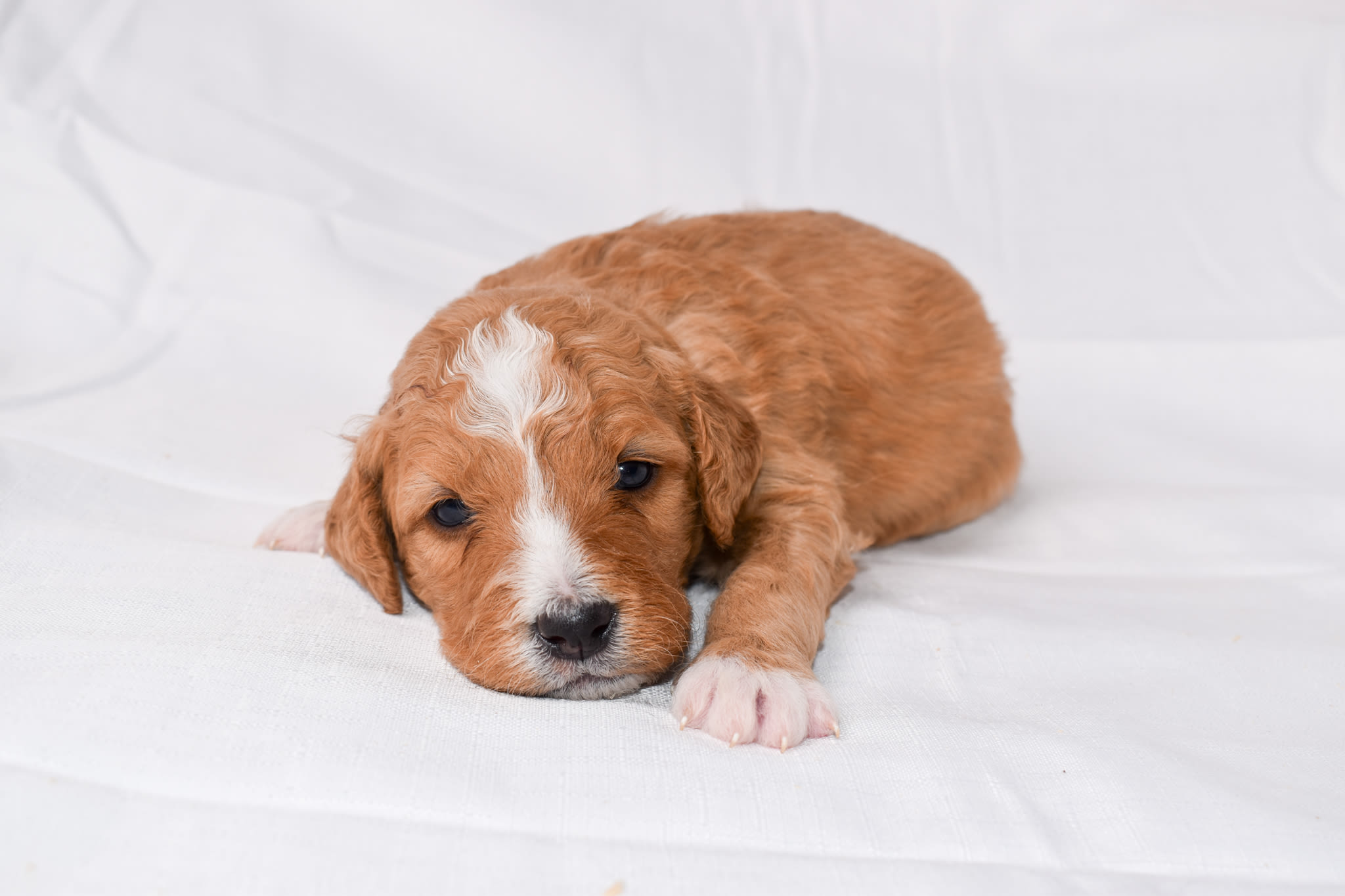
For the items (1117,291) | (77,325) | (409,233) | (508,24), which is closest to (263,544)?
(77,325)

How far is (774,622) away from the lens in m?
3.13

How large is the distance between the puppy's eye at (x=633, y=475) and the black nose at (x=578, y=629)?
448mm

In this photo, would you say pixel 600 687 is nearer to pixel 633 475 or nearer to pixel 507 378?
pixel 633 475

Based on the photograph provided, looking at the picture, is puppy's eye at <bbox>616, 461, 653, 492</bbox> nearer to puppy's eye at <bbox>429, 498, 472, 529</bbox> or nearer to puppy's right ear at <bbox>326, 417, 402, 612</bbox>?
puppy's eye at <bbox>429, 498, 472, 529</bbox>

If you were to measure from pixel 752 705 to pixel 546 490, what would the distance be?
2.41 ft

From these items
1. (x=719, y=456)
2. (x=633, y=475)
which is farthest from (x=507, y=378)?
(x=719, y=456)

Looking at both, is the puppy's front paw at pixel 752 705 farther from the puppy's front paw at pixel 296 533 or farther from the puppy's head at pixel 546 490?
the puppy's front paw at pixel 296 533

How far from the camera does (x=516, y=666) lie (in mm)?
2848

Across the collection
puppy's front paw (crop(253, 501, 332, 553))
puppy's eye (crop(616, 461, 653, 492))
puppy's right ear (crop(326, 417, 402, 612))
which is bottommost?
puppy's front paw (crop(253, 501, 332, 553))

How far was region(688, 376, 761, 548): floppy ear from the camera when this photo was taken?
333 centimetres

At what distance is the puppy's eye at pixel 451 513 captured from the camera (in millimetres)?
3113

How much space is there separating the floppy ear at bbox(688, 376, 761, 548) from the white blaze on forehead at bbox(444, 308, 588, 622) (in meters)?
0.46

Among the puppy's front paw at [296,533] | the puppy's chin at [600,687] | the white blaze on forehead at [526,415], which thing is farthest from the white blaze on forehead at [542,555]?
the puppy's front paw at [296,533]

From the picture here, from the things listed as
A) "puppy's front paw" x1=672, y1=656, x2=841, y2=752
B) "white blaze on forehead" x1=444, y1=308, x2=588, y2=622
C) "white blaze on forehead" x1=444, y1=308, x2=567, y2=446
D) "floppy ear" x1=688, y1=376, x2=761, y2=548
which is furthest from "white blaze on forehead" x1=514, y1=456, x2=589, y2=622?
"floppy ear" x1=688, y1=376, x2=761, y2=548
